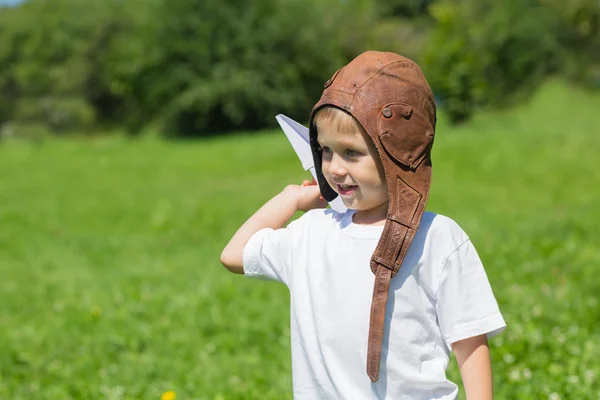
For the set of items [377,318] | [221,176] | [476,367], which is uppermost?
[221,176]

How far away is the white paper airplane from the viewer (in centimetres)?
227

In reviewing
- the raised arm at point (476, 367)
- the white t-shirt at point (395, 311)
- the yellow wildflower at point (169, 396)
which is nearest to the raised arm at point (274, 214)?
the white t-shirt at point (395, 311)

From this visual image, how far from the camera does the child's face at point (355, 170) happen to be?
6.73 ft

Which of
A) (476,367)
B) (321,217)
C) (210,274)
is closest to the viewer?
(476,367)

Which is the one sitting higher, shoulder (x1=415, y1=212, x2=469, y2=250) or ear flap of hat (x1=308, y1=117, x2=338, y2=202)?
ear flap of hat (x1=308, y1=117, x2=338, y2=202)

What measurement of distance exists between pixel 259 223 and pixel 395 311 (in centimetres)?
55

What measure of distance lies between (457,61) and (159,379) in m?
21.2

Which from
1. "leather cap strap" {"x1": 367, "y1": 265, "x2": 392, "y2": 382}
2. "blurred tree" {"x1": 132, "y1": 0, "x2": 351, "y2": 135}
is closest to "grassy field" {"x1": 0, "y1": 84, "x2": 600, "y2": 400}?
"leather cap strap" {"x1": 367, "y1": 265, "x2": 392, "y2": 382}

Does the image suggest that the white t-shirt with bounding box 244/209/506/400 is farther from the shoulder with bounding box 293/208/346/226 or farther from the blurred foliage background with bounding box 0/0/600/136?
the blurred foliage background with bounding box 0/0/600/136

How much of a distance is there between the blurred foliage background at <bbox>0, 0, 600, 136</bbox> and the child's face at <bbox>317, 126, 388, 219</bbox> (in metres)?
23.8

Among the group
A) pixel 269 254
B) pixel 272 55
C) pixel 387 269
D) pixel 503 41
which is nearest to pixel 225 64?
pixel 272 55

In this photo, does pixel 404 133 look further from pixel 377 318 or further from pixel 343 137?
pixel 377 318

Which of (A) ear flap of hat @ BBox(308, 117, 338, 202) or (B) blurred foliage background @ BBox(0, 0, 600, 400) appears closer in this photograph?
(A) ear flap of hat @ BBox(308, 117, 338, 202)

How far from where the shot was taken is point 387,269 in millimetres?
1959
